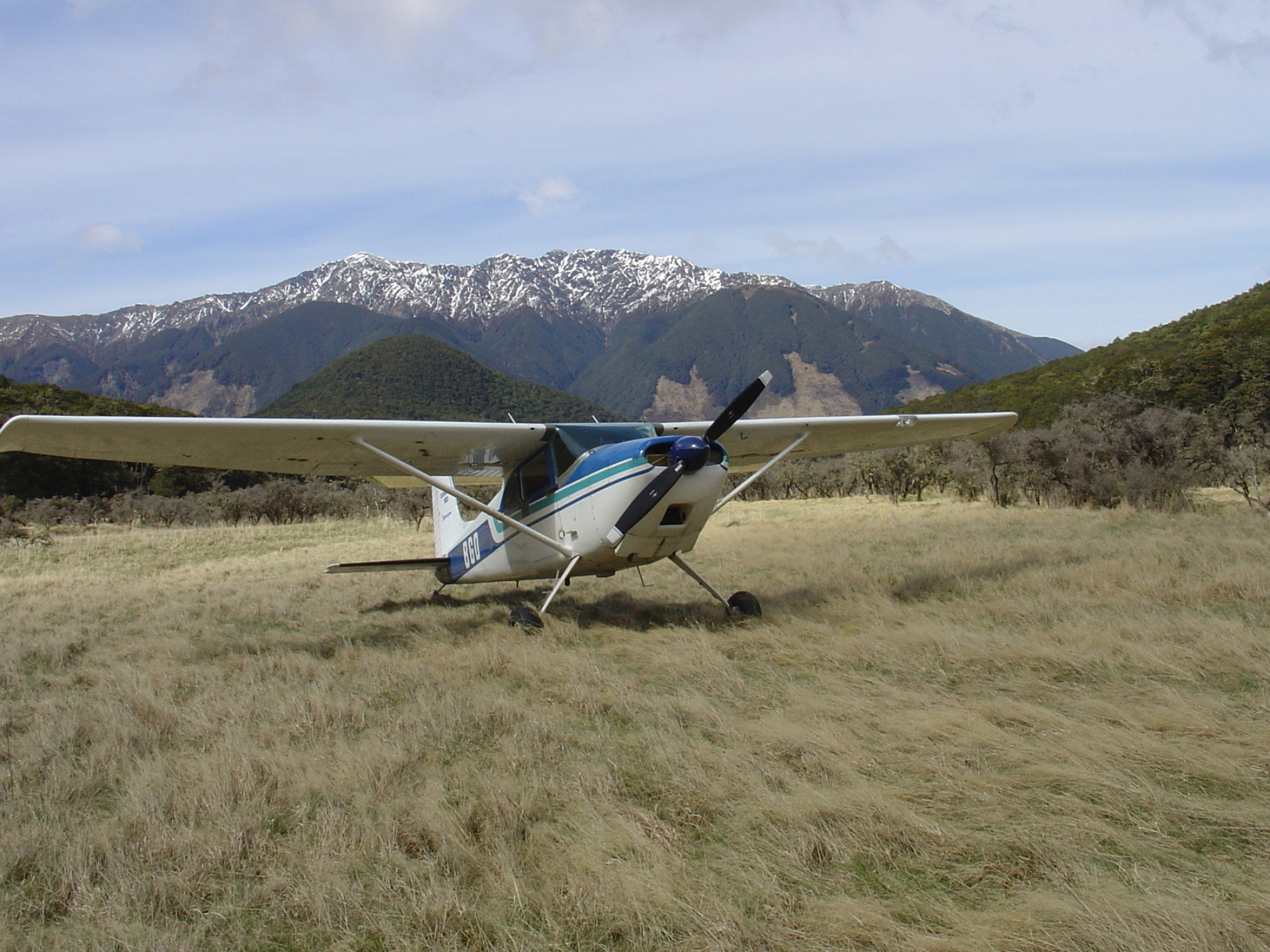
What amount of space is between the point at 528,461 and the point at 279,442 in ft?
9.27

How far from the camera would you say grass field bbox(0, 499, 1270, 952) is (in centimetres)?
265

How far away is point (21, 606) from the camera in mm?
10164

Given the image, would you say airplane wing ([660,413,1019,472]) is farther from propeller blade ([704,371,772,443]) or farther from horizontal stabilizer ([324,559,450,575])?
horizontal stabilizer ([324,559,450,575])

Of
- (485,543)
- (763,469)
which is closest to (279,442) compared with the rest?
(485,543)

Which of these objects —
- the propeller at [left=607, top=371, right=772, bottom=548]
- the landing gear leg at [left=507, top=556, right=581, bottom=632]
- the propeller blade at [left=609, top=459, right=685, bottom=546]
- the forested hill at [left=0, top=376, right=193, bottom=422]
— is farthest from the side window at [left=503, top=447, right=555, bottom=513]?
the forested hill at [left=0, top=376, right=193, bottom=422]

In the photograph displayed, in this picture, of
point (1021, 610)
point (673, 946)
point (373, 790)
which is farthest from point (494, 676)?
point (1021, 610)

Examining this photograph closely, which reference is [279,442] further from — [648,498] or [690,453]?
[690,453]

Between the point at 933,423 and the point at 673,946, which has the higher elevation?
the point at 933,423

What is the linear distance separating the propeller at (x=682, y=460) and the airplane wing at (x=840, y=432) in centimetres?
180

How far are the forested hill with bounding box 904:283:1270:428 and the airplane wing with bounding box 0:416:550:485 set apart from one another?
22346 millimetres

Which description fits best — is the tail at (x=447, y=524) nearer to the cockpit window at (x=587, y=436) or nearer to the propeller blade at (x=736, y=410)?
the cockpit window at (x=587, y=436)

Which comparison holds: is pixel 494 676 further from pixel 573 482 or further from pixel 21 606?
pixel 21 606

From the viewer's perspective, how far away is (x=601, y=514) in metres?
7.78

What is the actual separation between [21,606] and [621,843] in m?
10.9
